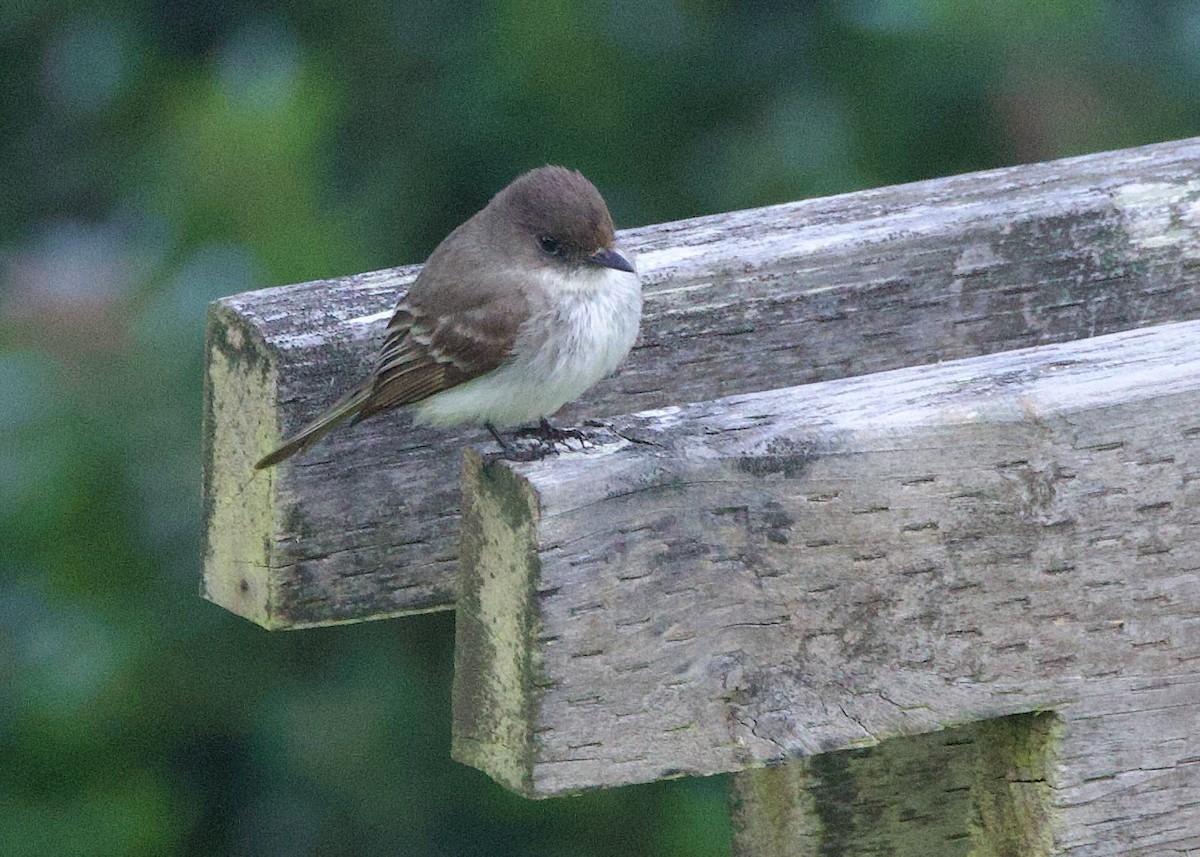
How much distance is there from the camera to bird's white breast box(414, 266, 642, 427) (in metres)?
2.37

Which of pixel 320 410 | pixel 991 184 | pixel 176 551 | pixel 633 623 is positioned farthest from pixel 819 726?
pixel 176 551

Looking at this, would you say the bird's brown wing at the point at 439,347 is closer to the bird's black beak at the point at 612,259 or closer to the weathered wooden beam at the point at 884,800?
the bird's black beak at the point at 612,259

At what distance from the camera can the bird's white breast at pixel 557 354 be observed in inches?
93.4

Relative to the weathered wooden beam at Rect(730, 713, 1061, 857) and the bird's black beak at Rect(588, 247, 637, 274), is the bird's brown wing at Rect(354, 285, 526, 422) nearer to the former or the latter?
the bird's black beak at Rect(588, 247, 637, 274)

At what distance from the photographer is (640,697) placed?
5.49ft

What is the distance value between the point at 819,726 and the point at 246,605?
79 centimetres

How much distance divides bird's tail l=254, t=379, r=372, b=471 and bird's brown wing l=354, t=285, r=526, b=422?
2 centimetres

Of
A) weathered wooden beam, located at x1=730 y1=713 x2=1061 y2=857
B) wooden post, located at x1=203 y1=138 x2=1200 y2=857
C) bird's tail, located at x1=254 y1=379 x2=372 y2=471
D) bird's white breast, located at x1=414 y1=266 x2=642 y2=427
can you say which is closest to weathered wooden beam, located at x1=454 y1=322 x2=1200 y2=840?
wooden post, located at x1=203 y1=138 x2=1200 y2=857

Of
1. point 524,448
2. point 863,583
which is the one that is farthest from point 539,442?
point 863,583

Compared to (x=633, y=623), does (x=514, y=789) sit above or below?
Answer: below

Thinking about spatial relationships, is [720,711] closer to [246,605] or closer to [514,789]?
[514,789]

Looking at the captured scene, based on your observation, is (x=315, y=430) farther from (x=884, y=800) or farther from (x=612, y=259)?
(x=884, y=800)

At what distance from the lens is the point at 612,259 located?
2.57m

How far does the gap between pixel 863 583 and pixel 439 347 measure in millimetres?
998
